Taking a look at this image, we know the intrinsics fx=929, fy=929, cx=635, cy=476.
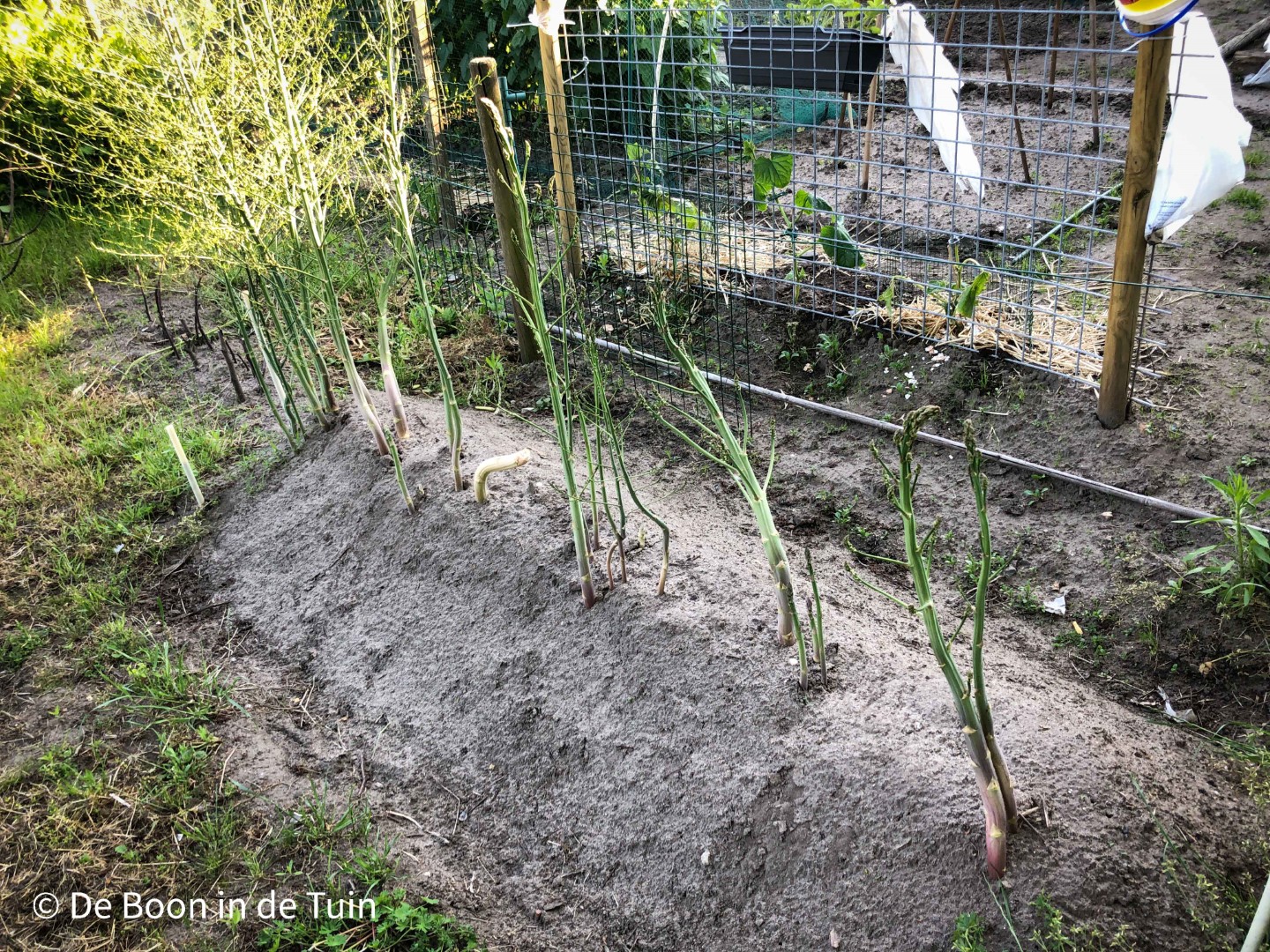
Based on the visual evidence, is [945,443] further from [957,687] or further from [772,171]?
[957,687]

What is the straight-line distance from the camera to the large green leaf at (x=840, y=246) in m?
4.14

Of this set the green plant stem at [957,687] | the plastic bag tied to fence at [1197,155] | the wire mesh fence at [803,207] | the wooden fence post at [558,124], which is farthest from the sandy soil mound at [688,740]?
the wooden fence post at [558,124]

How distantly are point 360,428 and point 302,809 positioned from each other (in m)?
1.66

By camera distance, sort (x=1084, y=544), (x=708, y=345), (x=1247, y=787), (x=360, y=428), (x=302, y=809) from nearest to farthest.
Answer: (x=1247, y=787), (x=302, y=809), (x=1084, y=544), (x=360, y=428), (x=708, y=345)

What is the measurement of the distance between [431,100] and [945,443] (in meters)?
2.99

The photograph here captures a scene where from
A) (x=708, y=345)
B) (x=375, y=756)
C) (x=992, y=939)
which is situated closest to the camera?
(x=992, y=939)

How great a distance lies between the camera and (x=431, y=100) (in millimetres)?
4609

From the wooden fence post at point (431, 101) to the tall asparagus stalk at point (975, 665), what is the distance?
370 cm

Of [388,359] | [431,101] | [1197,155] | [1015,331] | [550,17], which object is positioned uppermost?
[550,17]

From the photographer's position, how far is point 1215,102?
3.35 m

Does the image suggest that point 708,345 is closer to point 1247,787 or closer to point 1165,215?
point 1165,215

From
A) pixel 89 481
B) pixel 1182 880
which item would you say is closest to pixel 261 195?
pixel 89 481

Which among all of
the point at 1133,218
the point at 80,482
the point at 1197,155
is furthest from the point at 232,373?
the point at 1197,155

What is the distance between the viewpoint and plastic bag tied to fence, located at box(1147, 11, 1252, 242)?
3.26 meters
